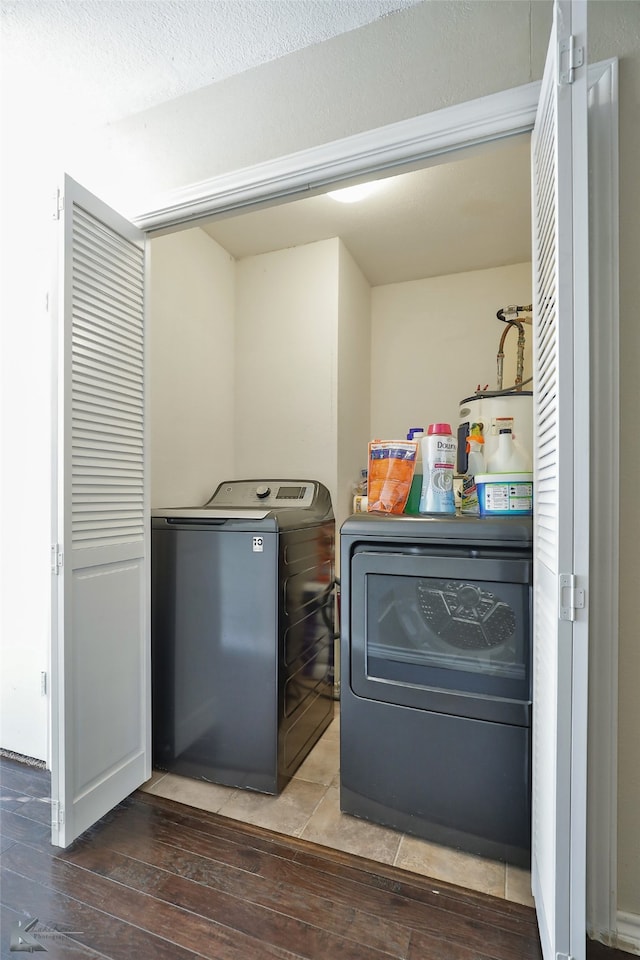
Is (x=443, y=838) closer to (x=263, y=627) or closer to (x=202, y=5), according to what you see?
(x=263, y=627)

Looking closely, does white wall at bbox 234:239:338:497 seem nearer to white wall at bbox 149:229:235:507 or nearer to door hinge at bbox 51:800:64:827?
white wall at bbox 149:229:235:507

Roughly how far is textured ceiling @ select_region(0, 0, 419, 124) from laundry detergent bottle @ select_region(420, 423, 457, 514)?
129cm

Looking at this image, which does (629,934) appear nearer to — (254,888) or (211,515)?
(254,888)

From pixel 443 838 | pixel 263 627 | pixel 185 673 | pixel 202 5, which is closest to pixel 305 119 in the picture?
pixel 202 5

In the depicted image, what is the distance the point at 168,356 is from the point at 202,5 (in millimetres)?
1234

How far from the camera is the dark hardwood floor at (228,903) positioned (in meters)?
1.16

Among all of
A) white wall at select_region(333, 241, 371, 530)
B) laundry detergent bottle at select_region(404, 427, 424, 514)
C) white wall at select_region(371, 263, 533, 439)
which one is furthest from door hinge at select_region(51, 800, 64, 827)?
white wall at select_region(371, 263, 533, 439)

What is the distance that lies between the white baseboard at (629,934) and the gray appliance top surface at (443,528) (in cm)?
93

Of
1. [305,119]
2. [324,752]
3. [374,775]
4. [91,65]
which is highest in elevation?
[91,65]

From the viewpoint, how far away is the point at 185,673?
1.88 metres

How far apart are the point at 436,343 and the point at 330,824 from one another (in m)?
2.66

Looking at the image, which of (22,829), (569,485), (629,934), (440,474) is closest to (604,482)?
(569,485)

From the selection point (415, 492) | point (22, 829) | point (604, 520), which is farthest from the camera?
point (415, 492)

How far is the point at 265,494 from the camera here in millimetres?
2486
